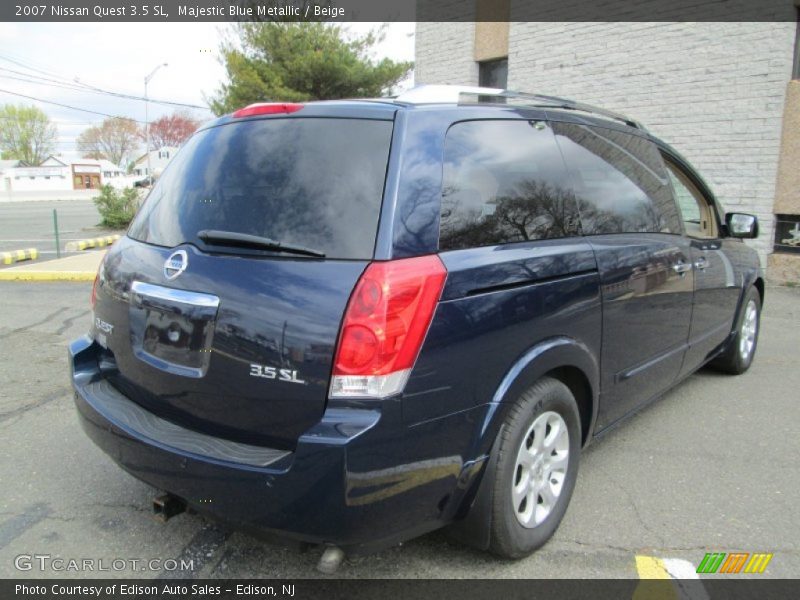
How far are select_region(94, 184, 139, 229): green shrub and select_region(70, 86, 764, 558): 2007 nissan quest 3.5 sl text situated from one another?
16.3 m

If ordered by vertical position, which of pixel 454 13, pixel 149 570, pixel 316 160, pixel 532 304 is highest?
pixel 454 13

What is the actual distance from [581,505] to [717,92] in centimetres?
835

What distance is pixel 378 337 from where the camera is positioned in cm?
196

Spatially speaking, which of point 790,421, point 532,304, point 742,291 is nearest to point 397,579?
point 532,304

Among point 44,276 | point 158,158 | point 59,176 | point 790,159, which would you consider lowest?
point 44,276

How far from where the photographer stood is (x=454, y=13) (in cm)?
1262

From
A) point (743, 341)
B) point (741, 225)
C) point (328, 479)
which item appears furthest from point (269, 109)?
point (743, 341)

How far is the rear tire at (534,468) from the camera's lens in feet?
7.66

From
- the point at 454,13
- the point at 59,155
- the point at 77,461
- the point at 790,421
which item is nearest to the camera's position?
the point at 77,461

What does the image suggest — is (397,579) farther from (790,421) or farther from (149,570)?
(790,421)

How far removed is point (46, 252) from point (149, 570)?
1309 cm

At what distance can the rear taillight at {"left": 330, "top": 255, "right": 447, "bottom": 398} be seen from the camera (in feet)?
6.41

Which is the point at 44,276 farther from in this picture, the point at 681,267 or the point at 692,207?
the point at 681,267

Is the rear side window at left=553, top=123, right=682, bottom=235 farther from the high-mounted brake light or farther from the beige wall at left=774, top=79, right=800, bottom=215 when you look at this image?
the beige wall at left=774, top=79, right=800, bottom=215
